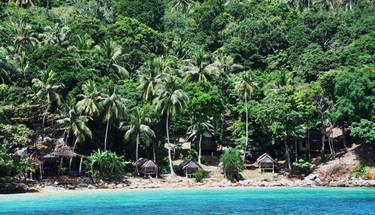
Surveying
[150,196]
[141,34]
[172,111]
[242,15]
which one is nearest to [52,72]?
[172,111]

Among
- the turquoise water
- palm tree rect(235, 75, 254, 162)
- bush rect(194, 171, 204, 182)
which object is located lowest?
the turquoise water

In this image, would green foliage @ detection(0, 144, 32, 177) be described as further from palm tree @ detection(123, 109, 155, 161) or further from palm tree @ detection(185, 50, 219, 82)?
palm tree @ detection(185, 50, 219, 82)

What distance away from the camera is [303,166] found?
5716cm

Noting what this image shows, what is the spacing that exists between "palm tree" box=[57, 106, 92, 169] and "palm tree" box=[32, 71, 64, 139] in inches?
83.3

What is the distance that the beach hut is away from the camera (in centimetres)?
5581

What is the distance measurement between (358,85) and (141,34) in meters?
32.7

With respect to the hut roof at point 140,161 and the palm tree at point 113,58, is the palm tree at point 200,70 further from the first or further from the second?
the hut roof at point 140,161

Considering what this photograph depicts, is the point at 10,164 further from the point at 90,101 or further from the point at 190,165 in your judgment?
the point at 190,165

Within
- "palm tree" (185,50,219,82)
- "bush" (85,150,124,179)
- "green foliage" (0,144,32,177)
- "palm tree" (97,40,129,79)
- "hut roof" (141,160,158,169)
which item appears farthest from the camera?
"palm tree" (185,50,219,82)

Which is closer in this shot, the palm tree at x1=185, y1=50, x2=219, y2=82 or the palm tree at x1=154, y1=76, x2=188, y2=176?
the palm tree at x1=154, y1=76, x2=188, y2=176

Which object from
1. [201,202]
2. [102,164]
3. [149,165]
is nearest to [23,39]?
[102,164]

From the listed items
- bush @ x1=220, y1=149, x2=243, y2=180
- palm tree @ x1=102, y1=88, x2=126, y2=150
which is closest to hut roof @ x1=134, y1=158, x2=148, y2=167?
palm tree @ x1=102, y1=88, x2=126, y2=150

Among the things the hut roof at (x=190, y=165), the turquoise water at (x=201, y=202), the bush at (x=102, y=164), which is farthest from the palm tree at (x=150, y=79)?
the turquoise water at (x=201, y=202)

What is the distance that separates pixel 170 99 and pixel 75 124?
999cm
